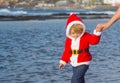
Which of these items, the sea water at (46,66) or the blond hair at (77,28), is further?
the sea water at (46,66)

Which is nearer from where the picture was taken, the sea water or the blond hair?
the blond hair

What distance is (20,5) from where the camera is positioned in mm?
124000

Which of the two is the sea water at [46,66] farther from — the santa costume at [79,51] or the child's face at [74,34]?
the child's face at [74,34]

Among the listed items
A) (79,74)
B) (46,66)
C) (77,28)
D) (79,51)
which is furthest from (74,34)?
(46,66)

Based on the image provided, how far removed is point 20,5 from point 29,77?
113438 millimetres

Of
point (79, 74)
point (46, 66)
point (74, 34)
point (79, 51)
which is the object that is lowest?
point (46, 66)

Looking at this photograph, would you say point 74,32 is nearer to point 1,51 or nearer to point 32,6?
point 1,51

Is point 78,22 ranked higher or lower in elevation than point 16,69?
higher

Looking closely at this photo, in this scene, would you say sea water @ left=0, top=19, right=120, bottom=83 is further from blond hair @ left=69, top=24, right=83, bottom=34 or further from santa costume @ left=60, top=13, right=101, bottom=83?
blond hair @ left=69, top=24, right=83, bottom=34

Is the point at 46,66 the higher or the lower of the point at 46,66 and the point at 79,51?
the lower

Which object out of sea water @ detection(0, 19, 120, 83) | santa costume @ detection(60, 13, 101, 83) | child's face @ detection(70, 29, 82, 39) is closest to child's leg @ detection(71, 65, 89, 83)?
santa costume @ detection(60, 13, 101, 83)

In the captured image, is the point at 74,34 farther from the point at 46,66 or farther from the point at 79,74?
the point at 46,66

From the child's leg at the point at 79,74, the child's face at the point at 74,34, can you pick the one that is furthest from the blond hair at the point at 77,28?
the child's leg at the point at 79,74

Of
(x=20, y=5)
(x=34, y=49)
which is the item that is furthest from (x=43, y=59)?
(x=20, y=5)
